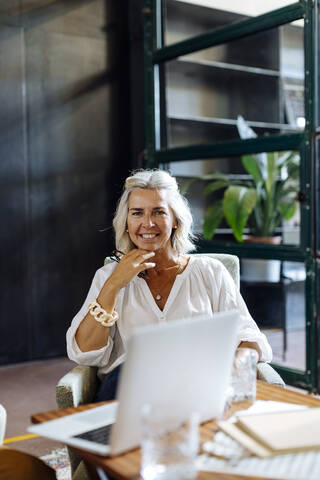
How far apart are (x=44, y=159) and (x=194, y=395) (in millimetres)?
3425

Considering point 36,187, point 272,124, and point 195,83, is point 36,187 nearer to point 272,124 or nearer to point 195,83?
point 195,83

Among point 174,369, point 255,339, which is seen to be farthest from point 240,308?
point 174,369

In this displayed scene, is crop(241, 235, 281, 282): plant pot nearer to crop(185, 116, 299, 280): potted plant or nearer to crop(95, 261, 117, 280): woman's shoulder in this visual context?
crop(185, 116, 299, 280): potted plant

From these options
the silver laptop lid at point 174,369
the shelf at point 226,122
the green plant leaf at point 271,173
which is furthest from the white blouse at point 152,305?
the shelf at point 226,122

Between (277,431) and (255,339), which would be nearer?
(277,431)

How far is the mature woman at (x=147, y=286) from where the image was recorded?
1.87 meters

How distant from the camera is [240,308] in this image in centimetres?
198

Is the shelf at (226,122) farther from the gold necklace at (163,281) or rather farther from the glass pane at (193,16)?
the gold necklace at (163,281)

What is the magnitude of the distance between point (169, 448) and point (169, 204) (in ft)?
4.04

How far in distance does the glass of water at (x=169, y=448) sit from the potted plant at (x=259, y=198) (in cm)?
268

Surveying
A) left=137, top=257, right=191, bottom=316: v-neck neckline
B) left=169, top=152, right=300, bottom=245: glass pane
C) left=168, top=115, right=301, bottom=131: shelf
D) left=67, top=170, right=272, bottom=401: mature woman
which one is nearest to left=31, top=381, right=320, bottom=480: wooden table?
left=67, top=170, right=272, bottom=401: mature woman

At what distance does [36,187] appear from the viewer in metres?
4.25

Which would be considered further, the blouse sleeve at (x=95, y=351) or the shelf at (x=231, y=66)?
the shelf at (x=231, y=66)

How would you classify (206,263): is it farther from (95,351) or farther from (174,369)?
(174,369)
